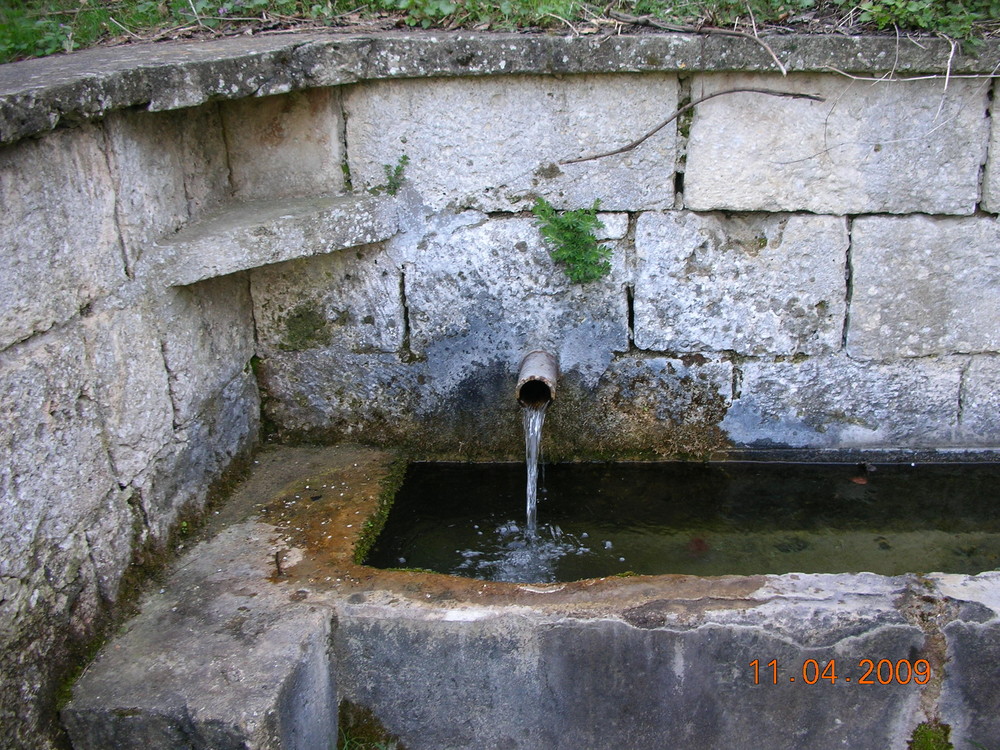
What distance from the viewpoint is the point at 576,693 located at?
2.57 metres

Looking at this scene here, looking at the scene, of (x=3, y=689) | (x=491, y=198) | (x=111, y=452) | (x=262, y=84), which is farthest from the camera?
(x=491, y=198)

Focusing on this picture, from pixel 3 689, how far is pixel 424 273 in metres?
2.13

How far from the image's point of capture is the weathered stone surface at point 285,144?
339 centimetres

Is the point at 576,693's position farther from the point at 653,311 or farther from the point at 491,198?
the point at 491,198

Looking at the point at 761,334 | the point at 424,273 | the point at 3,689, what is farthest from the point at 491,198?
the point at 3,689

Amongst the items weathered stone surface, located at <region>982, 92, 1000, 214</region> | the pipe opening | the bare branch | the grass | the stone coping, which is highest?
Result: the grass

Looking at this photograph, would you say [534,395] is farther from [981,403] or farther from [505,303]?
[981,403]

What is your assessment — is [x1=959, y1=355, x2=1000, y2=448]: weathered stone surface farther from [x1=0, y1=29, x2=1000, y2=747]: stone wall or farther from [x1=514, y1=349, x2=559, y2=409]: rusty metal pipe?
[x1=514, y1=349, x2=559, y2=409]: rusty metal pipe

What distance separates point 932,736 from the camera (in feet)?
8.39

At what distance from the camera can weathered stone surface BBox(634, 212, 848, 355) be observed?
3514mm

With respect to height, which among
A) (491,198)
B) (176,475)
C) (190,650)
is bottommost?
(190,650)

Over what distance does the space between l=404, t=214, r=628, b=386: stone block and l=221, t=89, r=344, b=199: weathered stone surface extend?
0.52m

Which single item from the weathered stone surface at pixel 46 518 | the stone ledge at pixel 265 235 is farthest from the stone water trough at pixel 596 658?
the stone ledge at pixel 265 235
